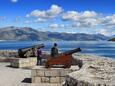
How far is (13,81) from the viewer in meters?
→ 14.8

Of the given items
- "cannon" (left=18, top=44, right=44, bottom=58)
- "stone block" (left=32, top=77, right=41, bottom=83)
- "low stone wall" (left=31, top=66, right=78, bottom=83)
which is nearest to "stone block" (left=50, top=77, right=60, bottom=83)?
"low stone wall" (left=31, top=66, right=78, bottom=83)

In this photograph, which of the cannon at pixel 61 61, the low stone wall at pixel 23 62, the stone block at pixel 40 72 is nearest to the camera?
the stone block at pixel 40 72

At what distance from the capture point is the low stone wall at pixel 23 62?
69.8 ft

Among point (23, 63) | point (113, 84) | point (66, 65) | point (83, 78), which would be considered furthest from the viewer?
point (23, 63)

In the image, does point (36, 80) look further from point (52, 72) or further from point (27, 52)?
point (27, 52)

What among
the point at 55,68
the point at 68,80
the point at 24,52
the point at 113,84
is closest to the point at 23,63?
the point at 24,52

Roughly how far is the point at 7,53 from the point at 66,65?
42.5ft

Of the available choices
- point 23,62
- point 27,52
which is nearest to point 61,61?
point 23,62

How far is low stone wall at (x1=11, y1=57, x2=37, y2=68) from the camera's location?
21266 millimetres

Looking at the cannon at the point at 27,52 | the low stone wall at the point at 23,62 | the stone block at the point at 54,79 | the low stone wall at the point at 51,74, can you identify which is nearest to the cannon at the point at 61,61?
the low stone wall at the point at 51,74

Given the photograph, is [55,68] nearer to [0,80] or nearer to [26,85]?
[26,85]

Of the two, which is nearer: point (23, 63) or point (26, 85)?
point (26, 85)

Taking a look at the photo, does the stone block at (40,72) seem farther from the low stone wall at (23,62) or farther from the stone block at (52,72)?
the low stone wall at (23,62)

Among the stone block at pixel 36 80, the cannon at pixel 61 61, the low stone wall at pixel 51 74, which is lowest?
the stone block at pixel 36 80
